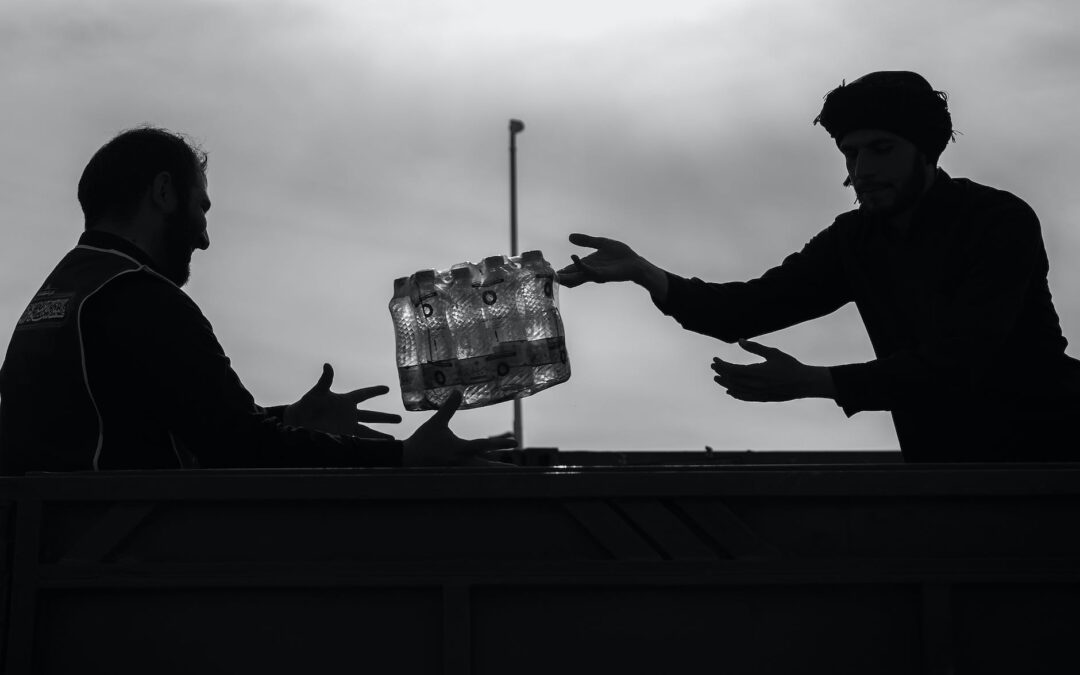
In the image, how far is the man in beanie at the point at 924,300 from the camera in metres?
4.06

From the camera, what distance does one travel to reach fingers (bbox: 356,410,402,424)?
5.20 metres

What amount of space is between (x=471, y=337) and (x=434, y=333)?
0.66 ft

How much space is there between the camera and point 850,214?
515cm

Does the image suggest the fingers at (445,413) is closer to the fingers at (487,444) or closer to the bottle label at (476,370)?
the fingers at (487,444)

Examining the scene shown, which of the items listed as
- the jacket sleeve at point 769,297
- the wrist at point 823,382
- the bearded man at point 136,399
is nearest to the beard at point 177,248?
the bearded man at point 136,399

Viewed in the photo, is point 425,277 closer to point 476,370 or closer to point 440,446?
point 476,370

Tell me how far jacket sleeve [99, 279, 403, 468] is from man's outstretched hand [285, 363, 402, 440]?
3.62 feet

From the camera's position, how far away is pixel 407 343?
5.89m

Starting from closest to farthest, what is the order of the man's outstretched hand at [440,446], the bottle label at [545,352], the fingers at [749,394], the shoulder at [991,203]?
the man's outstretched hand at [440,446] → the fingers at [749,394] → the shoulder at [991,203] → the bottle label at [545,352]

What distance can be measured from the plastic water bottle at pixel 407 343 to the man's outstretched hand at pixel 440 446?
6.28 feet

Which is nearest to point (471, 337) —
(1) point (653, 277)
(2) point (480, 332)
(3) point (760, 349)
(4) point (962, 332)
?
(2) point (480, 332)

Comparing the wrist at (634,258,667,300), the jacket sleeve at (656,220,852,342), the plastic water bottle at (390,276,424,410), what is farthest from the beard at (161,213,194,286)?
the jacket sleeve at (656,220,852,342)

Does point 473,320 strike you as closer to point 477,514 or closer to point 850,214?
point 850,214

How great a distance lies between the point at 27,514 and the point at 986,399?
337 centimetres
